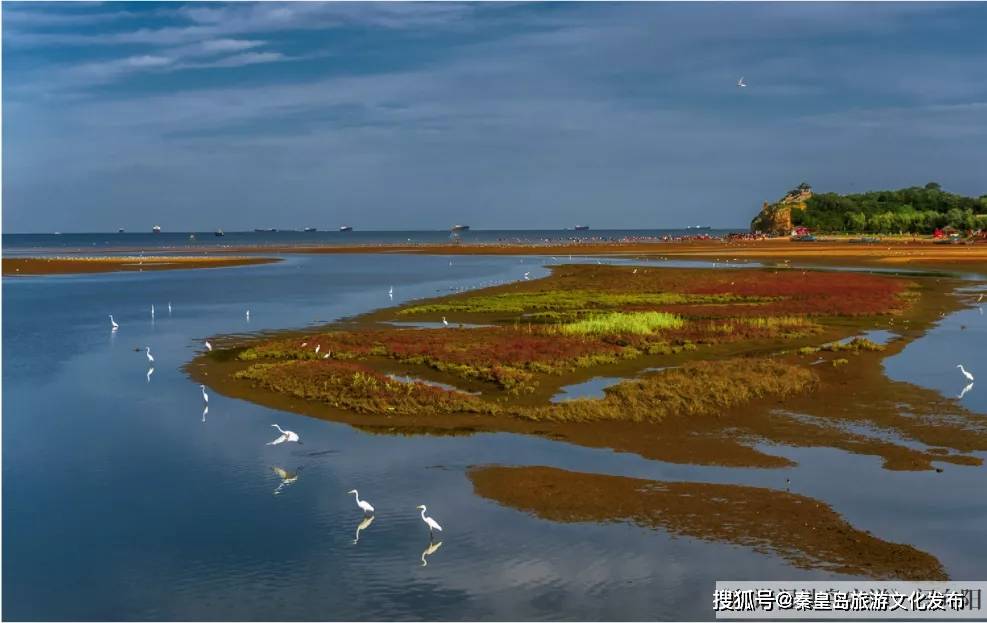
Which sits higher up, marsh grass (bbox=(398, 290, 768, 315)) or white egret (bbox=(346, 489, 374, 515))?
marsh grass (bbox=(398, 290, 768, 315))

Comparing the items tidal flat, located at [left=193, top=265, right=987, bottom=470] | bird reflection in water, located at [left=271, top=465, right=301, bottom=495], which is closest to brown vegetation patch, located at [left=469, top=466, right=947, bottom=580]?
tidal flat, located at [left=193, top=265, right=987, bottom=470]

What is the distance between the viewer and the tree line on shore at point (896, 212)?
159 meters

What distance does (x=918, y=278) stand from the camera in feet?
256

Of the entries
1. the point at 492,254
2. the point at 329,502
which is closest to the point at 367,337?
the point at 329,502

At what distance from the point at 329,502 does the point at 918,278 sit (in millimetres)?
73559

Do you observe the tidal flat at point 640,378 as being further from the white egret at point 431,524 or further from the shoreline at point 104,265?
the shoreline at point 104,265

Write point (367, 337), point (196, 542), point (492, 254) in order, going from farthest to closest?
point (492, 254) → point (367, 337) → point (196, 542)

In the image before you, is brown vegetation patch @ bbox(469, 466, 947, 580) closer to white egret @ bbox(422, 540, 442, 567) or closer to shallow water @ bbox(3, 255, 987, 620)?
shallow water @ bbox(3, 255, 987, 620)

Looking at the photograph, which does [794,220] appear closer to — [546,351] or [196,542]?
[546,351]

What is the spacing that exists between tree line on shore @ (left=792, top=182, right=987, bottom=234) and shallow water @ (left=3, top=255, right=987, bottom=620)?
478 ft

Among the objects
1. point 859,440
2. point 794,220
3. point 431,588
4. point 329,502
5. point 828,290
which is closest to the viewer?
point 431,588

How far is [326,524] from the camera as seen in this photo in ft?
57.5

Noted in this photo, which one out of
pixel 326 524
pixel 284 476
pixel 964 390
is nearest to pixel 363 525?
pixel 326 524

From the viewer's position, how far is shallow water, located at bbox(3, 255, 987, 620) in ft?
47.0
